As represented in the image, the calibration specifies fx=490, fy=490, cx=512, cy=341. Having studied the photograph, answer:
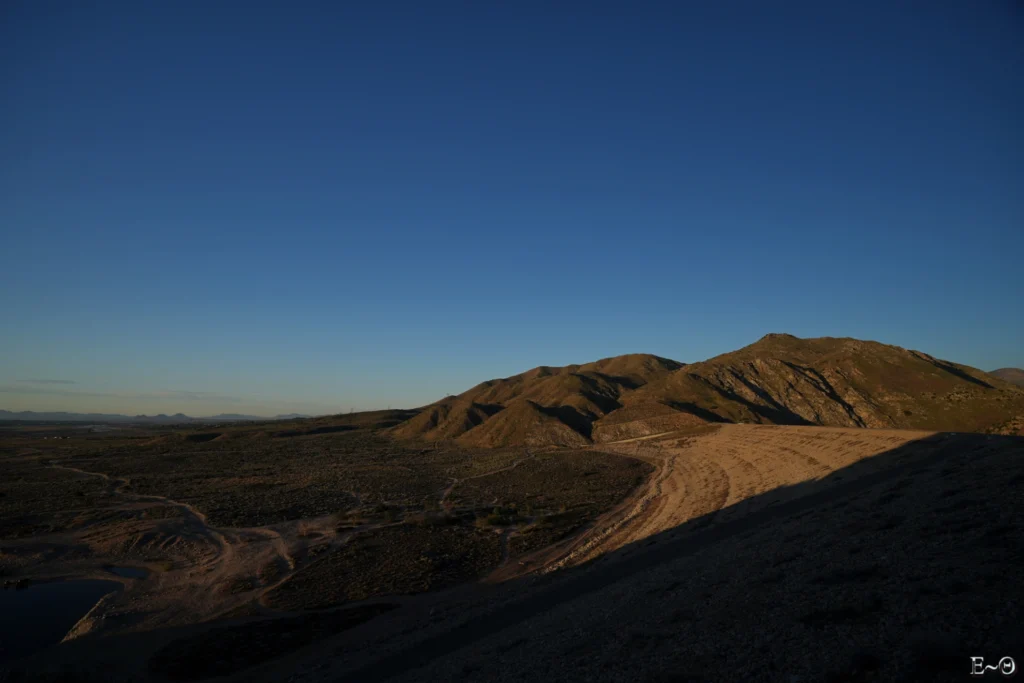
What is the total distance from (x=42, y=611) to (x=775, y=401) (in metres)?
118

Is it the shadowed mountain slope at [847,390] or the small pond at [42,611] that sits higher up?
the shadowed mountain slope at [847,390]

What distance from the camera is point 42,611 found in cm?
2611

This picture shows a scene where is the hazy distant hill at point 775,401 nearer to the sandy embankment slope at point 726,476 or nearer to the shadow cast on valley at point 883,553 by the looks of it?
the sandy embankment slope at point 726,476

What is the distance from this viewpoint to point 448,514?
43062 millimetres

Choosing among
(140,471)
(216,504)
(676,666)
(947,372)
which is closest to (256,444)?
(140,471)

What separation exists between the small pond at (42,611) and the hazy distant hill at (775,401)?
75679 millimetres

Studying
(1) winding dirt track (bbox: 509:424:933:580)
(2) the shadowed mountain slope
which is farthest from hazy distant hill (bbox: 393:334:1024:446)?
(1) winding dirt track (bbox: 509:424:933:580)

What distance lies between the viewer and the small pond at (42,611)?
22.5m

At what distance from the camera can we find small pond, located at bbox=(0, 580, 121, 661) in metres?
22.5

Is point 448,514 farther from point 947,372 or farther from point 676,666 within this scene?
point 947,372

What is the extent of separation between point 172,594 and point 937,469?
41476mm

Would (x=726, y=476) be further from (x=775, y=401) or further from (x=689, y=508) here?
(x=775, y=401)

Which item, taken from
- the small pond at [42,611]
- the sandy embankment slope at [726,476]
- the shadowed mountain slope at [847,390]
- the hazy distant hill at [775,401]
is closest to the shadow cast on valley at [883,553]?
the sandy embankment slope at [726,476]

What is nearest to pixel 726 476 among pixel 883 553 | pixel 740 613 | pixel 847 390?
pixel 883 553
